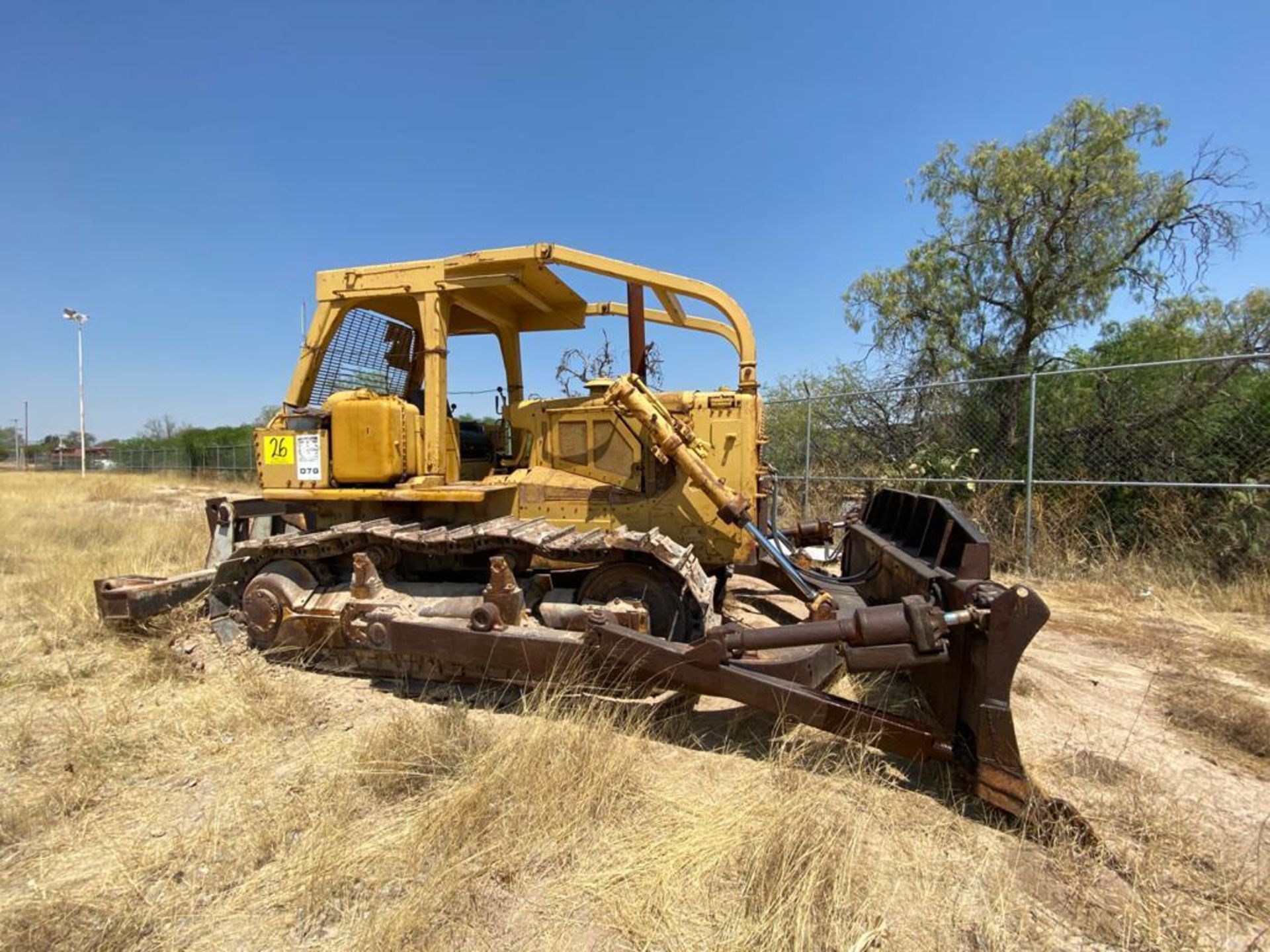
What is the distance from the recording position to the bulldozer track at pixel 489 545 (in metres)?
3.76

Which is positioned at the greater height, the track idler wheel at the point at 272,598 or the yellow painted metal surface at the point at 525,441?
the yellow painted metal surface at the point at 525,441

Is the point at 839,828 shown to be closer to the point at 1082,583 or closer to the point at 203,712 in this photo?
the point at 203,712

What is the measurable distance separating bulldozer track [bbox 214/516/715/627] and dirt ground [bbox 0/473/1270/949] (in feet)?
2.33

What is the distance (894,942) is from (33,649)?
610 centimetres

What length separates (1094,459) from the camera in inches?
311

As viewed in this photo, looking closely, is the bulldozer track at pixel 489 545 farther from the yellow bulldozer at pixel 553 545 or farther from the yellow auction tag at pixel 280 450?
the yellow auction tag at pixel 280 450

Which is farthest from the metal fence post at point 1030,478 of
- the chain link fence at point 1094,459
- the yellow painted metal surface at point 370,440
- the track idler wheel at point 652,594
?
the yellow painted metal surface at point 370,440

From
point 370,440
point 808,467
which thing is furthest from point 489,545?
point 808,467

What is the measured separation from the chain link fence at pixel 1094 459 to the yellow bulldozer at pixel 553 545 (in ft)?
11.3

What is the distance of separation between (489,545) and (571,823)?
1920 mm

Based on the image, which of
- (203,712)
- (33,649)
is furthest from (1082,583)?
(33,649)

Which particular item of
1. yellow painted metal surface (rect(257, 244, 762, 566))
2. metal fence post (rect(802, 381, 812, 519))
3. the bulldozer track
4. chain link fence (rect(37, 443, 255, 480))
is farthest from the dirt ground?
chain link fence (rect(37, 443, 255, 480))

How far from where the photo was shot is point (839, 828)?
8.09 ft

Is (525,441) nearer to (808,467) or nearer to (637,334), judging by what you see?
(637,334)
